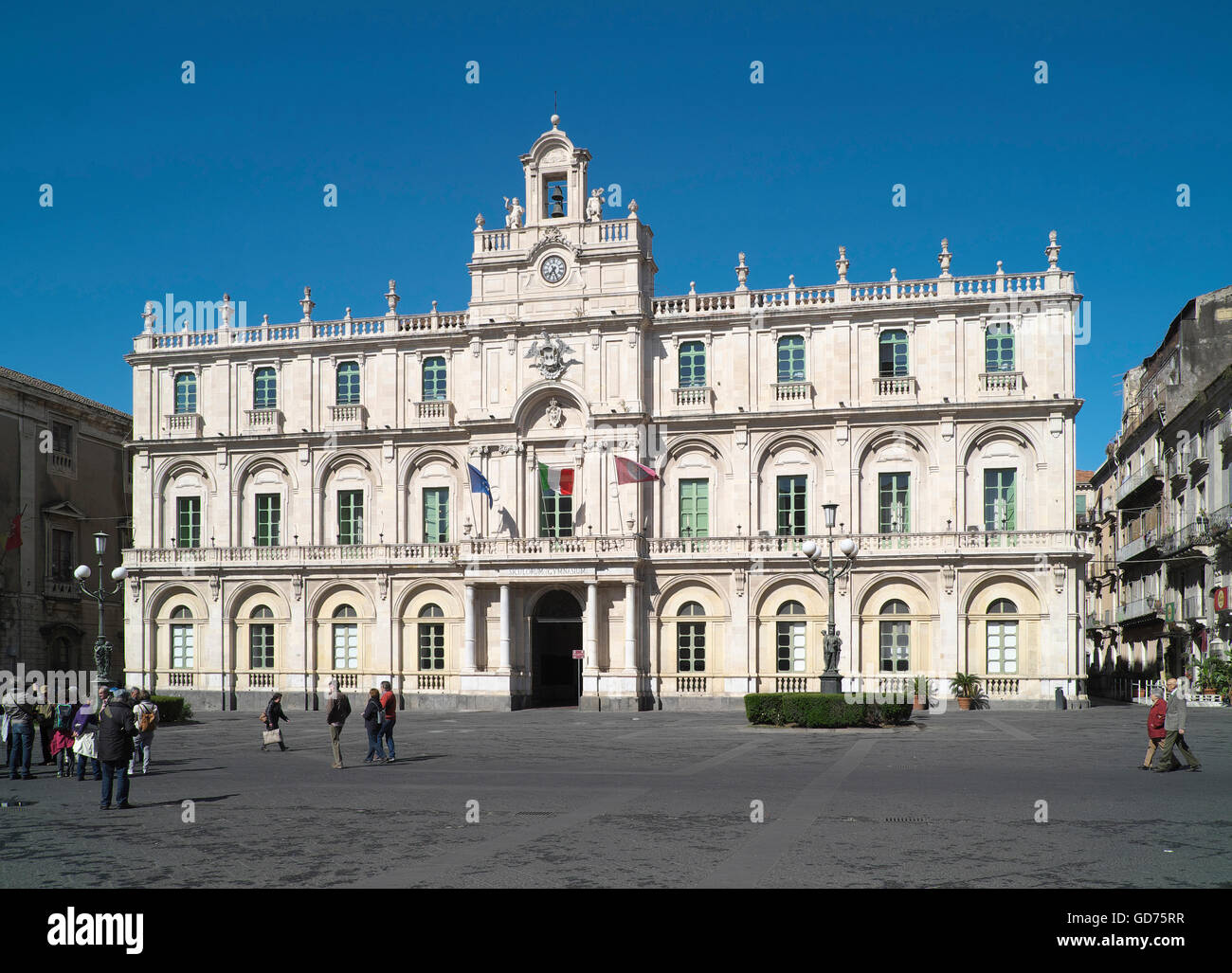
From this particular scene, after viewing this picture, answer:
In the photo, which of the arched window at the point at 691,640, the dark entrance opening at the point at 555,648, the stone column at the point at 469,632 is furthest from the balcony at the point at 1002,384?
the stone column at the point at 469,632

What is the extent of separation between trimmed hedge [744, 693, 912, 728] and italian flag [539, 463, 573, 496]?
16.4 meters

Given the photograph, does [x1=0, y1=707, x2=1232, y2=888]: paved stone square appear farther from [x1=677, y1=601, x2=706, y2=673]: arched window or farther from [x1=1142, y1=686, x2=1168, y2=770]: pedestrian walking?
[x1=677, y1=601, x2=706, y2=673]: arched window

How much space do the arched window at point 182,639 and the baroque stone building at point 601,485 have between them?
0.17 m

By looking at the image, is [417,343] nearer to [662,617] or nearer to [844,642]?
[662,617]

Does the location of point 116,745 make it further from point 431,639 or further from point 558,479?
point 431,639

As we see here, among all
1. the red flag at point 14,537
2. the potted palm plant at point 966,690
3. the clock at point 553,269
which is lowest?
the potted palm plant at point 966,690

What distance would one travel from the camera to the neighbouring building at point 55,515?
55.8 metres

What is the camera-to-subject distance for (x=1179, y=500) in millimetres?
57188

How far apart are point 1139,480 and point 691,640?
29.9 m

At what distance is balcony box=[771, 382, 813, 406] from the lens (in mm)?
49000

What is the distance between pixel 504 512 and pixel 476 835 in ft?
117

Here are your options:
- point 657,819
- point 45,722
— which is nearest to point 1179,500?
point 657,819

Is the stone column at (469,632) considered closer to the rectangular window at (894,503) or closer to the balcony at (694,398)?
the balcony at (694,398)
